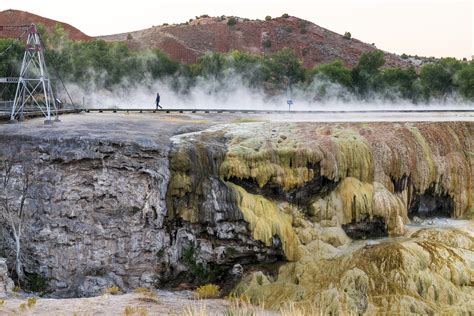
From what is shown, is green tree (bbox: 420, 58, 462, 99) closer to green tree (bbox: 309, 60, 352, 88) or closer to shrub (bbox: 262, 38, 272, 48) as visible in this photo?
green tree (bbox: 309, 60, 352, 88)

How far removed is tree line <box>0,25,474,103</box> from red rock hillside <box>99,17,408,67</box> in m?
26.0

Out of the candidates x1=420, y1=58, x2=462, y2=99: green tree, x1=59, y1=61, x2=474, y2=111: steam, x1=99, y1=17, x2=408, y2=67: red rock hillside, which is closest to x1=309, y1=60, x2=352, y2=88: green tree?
x1=59, y1=61, x2=474, y2=111: steam

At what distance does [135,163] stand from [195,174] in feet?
6.07

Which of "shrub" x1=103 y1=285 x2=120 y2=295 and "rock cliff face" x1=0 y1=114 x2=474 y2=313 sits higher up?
"rock cliff face" x1=0 y1=114 x2=474 y2=313

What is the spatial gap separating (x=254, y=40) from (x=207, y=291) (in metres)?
78.8

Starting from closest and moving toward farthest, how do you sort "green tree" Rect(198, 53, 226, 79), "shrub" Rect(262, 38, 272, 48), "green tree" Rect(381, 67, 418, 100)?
"green tree" Rect(381, 67, 418, 100) < "green tree" Rect(198, 53, 226, 79) < "shrub" Rect(262, 38, 272, 48)

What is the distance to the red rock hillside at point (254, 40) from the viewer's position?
86562mm

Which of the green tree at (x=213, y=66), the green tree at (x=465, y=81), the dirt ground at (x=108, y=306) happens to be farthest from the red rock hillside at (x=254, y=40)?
the dirt ground at (x=108, y=306)

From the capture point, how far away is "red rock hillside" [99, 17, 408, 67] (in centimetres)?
8656

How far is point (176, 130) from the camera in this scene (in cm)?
2195

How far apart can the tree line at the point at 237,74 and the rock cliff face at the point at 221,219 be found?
33097 mm

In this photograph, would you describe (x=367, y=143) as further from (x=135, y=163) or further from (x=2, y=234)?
(x=2, y=234)

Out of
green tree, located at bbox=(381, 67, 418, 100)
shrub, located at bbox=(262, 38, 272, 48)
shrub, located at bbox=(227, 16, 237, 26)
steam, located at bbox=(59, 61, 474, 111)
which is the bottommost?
steam, located at bbox=(59, 61, 474, 111)

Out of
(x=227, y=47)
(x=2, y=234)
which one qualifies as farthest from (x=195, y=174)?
(x=227, y=47)
